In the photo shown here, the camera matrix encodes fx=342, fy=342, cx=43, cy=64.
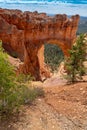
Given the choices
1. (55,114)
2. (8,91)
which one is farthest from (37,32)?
(8,91)

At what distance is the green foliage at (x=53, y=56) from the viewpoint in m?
42.4

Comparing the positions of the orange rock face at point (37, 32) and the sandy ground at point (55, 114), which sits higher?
the sandy ground at point (55, 114)

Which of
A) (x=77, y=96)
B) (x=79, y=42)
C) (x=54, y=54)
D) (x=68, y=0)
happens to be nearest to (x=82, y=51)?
(x=79, y=42)

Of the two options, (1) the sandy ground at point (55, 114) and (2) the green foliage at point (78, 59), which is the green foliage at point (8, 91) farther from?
(2) the green foliage at point (78, 59)

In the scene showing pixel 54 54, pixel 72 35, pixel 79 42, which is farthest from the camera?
pixel 54 54

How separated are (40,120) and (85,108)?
154 cm

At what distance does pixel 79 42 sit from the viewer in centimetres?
1505

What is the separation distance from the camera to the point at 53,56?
156 ft

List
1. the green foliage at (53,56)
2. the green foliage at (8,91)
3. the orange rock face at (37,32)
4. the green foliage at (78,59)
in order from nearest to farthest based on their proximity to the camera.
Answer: the green foliage at (8,91), the green foliage at (78,59), the orange rock face at (37,32), the green foliage at (53,56)

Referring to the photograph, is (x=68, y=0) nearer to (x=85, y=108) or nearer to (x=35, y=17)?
(x=35, y=17)

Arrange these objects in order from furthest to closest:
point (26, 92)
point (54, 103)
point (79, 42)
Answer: point (79, 42) → point (54, 103) → point (26, 92)

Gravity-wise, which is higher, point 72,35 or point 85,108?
point 85,108

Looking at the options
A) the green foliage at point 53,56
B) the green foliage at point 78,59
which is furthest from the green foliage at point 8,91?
the green foliage at point 53,56

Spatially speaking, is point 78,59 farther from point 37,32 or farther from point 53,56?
point 53,56
